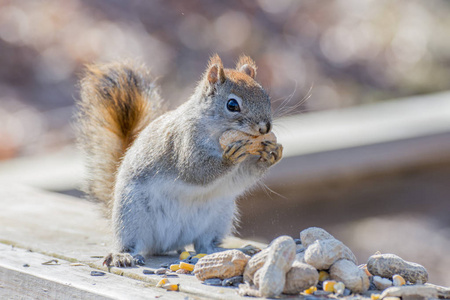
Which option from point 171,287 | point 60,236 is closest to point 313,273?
point 171,287

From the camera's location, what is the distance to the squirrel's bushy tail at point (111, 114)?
2.24m

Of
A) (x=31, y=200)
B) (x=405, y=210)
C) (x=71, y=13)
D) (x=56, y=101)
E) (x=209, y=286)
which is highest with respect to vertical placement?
(x=71, y=13)

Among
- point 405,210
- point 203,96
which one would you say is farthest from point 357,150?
point 203,96

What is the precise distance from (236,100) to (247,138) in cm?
11

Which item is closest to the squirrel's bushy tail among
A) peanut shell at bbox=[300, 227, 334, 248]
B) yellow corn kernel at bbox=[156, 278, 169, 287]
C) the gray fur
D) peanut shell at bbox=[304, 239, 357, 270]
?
the gray fur

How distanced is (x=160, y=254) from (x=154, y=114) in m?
0.55

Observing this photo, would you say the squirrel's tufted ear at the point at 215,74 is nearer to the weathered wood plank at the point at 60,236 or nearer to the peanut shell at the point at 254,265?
the weathered wood plank at the point at 60,236

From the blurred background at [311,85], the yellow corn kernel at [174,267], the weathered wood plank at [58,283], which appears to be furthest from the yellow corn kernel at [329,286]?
the blurred background at [311,85]

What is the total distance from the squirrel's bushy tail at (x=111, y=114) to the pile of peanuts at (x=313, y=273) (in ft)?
2.56

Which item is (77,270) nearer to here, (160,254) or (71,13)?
(160,254)

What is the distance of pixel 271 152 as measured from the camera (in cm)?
183

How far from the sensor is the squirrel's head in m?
1.79

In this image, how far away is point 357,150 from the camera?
3684 millimetres

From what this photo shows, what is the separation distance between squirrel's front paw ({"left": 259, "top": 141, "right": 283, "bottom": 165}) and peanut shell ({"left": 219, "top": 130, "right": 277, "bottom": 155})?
0.01m
